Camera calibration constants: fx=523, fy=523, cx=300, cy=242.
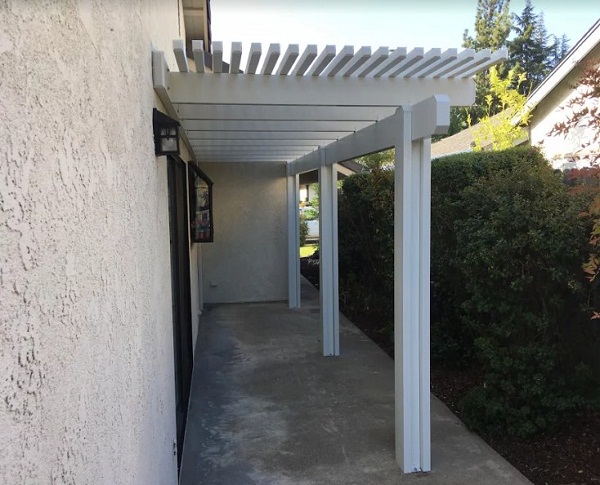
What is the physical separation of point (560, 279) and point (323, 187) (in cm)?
350

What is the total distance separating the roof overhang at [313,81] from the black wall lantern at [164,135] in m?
0.24

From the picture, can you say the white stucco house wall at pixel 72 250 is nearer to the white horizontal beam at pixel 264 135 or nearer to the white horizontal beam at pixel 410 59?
the white horizontal beam at pixel 410 59

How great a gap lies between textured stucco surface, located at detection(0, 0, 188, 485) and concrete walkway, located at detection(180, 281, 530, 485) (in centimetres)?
183

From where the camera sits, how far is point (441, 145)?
2186cm

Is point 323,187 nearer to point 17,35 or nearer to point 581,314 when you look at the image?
point 581,314

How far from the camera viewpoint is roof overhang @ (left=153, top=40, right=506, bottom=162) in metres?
3.69

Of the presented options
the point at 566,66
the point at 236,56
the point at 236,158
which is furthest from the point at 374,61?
the point at 566,66

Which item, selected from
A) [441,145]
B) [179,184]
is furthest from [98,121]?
[441,145]

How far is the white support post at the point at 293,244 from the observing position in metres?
10.8

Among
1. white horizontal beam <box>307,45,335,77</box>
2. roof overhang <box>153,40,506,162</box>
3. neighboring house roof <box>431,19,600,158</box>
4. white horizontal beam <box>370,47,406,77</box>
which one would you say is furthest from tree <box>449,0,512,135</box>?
white horizontal beam <box>307,45,335,77</box>

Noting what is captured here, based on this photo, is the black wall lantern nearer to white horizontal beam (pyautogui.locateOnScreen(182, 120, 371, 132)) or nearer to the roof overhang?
the roof overhang

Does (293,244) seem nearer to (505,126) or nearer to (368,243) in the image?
(368,243)

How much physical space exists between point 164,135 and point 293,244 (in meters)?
7.44

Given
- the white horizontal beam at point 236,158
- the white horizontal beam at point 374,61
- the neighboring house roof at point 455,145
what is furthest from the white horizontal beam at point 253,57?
the neighboring house roof at point 455,145
